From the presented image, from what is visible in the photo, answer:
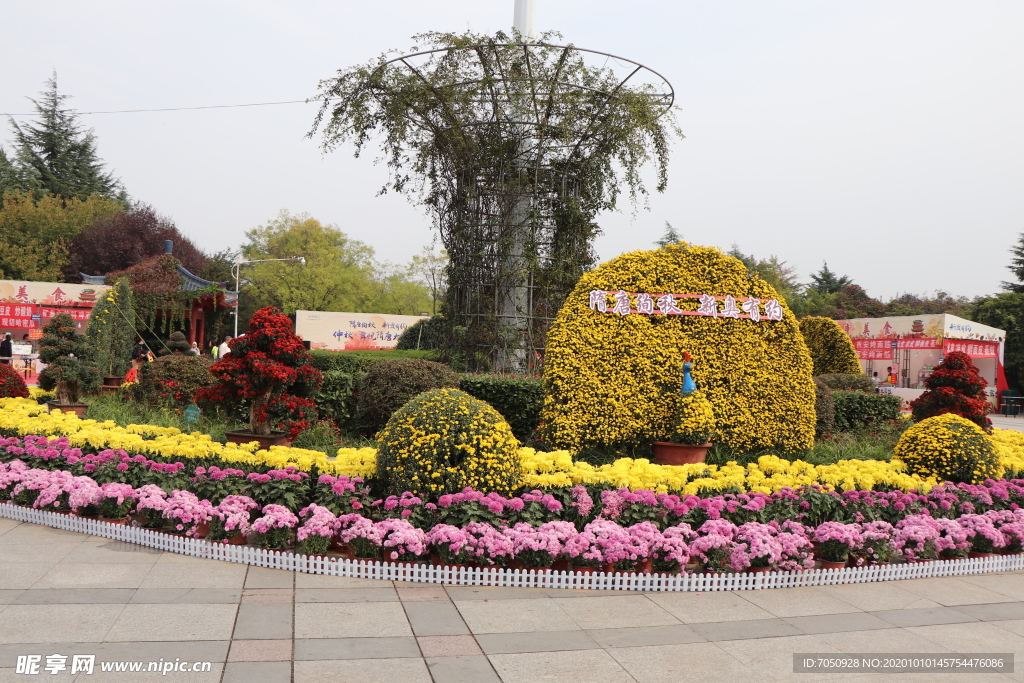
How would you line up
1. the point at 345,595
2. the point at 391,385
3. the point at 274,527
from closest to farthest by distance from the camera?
the point at 345,595 → the point at 274,527 → the point at 391,385

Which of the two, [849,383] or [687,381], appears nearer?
[687,381]

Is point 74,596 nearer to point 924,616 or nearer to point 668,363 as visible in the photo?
point 924,616

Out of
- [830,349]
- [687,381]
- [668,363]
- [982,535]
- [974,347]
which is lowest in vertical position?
[982,535]

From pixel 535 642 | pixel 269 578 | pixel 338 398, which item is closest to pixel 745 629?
pixel 535 642

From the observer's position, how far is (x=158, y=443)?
23.4ft

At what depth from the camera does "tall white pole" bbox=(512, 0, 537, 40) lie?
15.4m

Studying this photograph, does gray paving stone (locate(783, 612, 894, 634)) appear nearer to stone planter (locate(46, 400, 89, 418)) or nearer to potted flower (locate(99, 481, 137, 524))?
potted flower (locate(99, 481, 137, 524))

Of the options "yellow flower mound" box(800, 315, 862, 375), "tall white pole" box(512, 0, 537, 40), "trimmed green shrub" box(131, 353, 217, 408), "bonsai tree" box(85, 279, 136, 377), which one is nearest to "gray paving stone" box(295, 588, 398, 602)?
"trimmed green shrub" box(131, 353, 217, 408)

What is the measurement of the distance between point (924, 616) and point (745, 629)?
1.29 m

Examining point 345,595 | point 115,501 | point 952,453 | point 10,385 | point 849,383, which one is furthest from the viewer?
point 849,383

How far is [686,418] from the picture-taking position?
8.37 m

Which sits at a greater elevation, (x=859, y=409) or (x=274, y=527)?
(x=859, y=409)

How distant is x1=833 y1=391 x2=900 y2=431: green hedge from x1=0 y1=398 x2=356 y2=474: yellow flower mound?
343 inches

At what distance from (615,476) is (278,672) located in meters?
3.47
